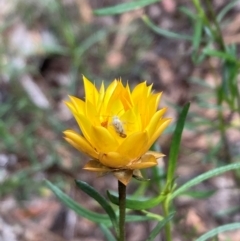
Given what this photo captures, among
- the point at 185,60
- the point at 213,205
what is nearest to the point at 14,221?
the point at 213,205

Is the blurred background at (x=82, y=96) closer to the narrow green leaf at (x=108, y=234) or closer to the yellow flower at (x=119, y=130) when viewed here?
the narrow green leaf at (x=108, y=234)

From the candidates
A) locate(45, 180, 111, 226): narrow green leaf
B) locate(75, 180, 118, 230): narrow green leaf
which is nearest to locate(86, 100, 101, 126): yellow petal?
locate(75, 180, 118, 230): narrow green leaf

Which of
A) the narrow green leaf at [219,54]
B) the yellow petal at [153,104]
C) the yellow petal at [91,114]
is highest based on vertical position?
the narrow green leaf at [219,54]

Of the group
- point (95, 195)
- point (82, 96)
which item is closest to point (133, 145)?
point (95, 195)

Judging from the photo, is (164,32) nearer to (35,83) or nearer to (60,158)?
(60,158)

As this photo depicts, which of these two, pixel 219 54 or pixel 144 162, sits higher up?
pixel 219 54

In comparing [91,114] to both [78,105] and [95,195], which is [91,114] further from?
[95,195]

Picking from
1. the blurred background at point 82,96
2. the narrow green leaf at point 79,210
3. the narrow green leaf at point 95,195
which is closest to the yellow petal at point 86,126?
the narrow green leaf at point 95,195
